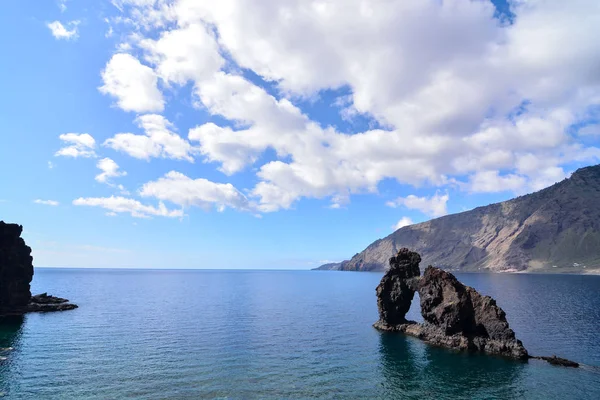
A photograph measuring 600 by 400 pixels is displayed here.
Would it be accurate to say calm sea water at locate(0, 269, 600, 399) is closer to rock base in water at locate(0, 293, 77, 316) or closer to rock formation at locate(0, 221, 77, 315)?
rock base in water at locate(0, 293, 77, 316)

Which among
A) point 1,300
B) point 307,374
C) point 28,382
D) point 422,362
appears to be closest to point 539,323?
point 422,362

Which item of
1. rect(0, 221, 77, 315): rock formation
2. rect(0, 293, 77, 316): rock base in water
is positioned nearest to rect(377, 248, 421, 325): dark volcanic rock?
rect(0, 293, 77, 316): rock base in water

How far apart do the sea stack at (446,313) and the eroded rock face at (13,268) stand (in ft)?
331

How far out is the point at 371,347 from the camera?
215ft

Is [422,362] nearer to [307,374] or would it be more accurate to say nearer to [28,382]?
[307,374]

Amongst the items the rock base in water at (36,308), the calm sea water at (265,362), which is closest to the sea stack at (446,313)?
the calm sea water at (265,362)

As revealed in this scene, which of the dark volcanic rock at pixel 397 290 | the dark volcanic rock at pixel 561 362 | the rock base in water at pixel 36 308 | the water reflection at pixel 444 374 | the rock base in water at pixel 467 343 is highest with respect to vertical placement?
the dark volcanic rock at pixel 397 290

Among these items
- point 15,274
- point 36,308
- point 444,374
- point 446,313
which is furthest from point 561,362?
point 15,274

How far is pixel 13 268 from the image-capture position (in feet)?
336

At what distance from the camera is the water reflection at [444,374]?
43.7 m

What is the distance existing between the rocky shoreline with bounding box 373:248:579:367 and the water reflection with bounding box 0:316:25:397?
65498 mm

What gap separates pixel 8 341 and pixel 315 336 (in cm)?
5729

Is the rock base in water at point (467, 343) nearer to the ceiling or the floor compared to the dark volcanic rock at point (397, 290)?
nearer to the floor

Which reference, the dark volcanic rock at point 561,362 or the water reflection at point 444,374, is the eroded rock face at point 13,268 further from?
the dark volcanic rock at point 561,362
